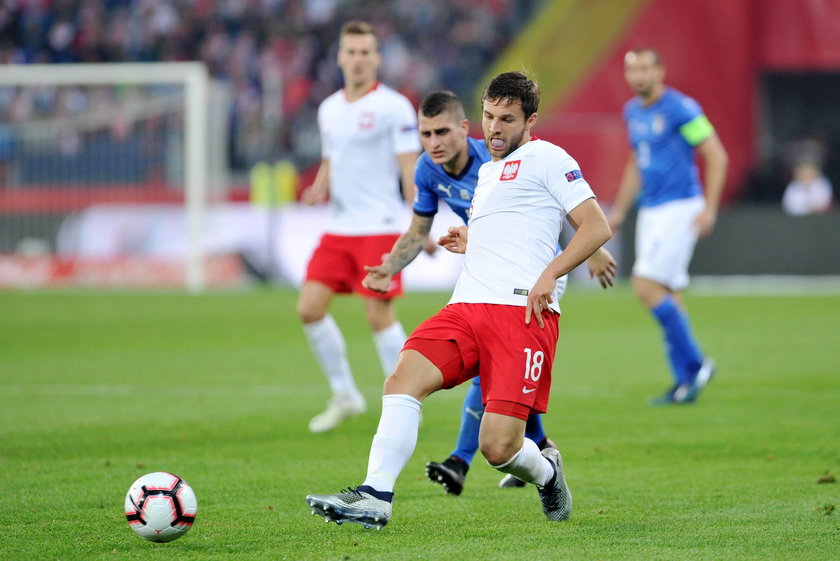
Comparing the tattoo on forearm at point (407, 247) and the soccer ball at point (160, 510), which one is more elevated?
the tattoo on forearm at point (407, 247)

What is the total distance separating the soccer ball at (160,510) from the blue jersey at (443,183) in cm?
188

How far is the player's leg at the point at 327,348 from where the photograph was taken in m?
8.39

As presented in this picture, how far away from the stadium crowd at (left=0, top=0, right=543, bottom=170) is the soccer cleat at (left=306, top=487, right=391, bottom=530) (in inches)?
834

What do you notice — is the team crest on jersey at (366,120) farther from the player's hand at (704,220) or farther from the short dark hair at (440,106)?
the player's hand at (704,220)

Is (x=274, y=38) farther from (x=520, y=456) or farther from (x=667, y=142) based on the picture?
(x=520, y=456)

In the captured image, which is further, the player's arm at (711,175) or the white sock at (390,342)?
the player's arm at (711,175)

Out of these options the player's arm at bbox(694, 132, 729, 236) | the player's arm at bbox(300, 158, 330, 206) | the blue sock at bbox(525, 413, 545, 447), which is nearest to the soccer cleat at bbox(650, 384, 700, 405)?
the player's arm at bbox(694, 132, 729, 236)

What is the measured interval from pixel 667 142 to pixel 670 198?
1.40ft

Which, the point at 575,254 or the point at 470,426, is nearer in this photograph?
the point at 575,254

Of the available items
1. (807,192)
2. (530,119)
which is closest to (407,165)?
(530,119)

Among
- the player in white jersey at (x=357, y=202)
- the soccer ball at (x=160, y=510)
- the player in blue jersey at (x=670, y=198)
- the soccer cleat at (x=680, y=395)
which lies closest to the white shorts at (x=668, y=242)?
the player in blue jersey at (x=670, y=198)

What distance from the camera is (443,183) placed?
624 cm

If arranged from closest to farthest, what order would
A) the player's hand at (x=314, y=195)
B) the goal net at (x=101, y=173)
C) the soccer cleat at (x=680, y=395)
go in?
1. the player's hand at (x=314, y=195)
2. the soccer cleat at (x=680, y=395)
3. the goal net at (x=101, y=173)

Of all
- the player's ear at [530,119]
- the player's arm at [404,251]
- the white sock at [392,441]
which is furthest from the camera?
the player's arm at [404,251]
